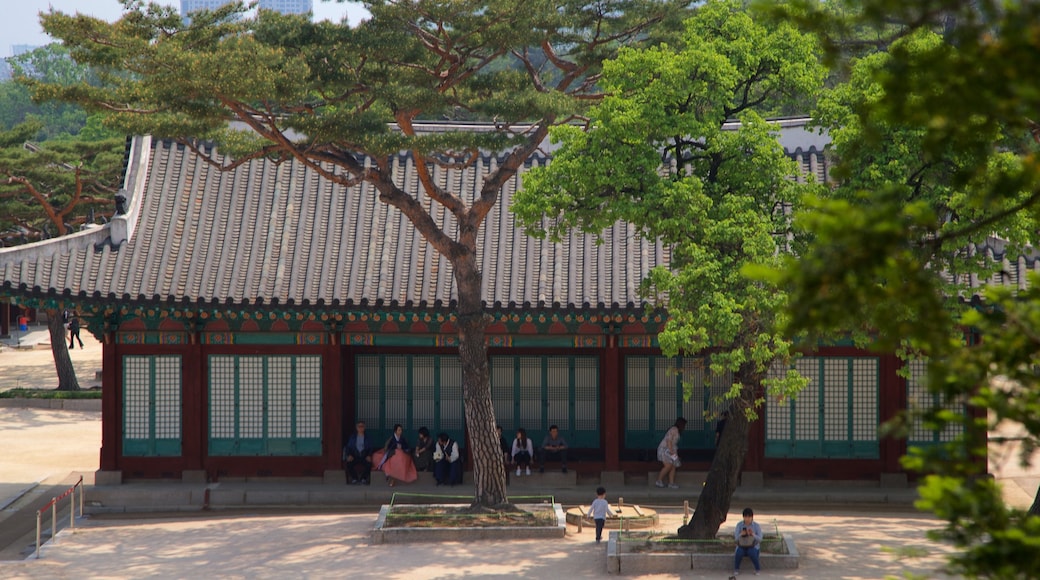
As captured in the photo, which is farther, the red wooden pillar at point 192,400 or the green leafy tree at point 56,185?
the green leafy tree at point 56,185

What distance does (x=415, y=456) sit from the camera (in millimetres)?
22422

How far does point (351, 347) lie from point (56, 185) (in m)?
15.0

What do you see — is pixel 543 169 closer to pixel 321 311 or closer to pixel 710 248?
pixel 710 248

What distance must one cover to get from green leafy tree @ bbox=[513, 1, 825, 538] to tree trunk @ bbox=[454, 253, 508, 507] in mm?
2441

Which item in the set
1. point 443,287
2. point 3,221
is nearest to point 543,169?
point 443,287

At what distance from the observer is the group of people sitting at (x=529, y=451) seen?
2212cm

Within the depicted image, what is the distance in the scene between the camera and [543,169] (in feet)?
55.1

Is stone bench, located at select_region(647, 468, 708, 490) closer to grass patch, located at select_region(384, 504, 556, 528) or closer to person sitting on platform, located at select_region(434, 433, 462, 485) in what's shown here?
person sitting on platform, located at select_region(434, 433, 462, 485)

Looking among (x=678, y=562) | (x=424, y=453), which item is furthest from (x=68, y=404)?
(x=678, y=562)

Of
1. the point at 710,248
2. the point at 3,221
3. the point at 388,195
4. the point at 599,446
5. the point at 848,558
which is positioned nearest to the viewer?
the point at 710,248

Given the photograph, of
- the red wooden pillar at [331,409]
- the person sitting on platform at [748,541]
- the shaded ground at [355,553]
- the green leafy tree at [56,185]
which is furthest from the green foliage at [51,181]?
the person sitting on platform at [748,541]

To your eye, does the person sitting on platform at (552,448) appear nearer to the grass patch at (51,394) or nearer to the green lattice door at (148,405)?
the green lattice door at (148,405)

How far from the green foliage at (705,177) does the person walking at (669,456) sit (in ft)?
17.9

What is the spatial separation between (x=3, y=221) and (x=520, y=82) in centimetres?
2222
